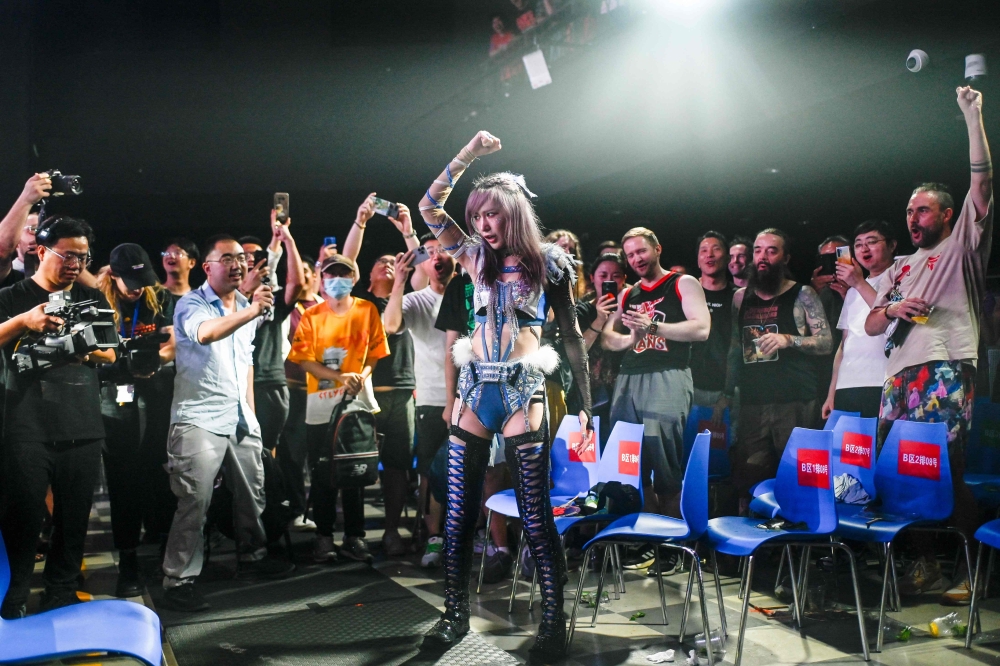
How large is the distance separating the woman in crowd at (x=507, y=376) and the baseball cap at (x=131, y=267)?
1.91 metres

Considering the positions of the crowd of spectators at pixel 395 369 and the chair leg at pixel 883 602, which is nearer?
the chair leg at pixel 883 602

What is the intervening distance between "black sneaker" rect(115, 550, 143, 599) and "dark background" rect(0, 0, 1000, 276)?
2442 millimetres

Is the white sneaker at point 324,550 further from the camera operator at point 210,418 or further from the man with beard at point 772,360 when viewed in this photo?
the man with beard at point 772,360

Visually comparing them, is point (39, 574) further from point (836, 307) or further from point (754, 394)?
point (836, 307)

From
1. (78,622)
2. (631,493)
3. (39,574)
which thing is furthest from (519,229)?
(39,574)

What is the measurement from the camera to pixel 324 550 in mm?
4312

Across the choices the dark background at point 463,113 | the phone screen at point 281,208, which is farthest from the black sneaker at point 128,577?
the dark background at point 463,113

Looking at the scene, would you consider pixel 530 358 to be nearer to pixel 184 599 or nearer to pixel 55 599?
pixel 184 599

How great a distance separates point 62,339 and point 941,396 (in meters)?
3.83

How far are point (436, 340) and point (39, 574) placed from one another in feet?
7.69

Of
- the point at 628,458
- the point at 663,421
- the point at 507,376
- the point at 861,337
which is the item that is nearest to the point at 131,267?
the point at 507,376

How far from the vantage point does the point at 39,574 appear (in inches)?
161

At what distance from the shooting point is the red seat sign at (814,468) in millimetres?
2885

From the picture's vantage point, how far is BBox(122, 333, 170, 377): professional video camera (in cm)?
387
